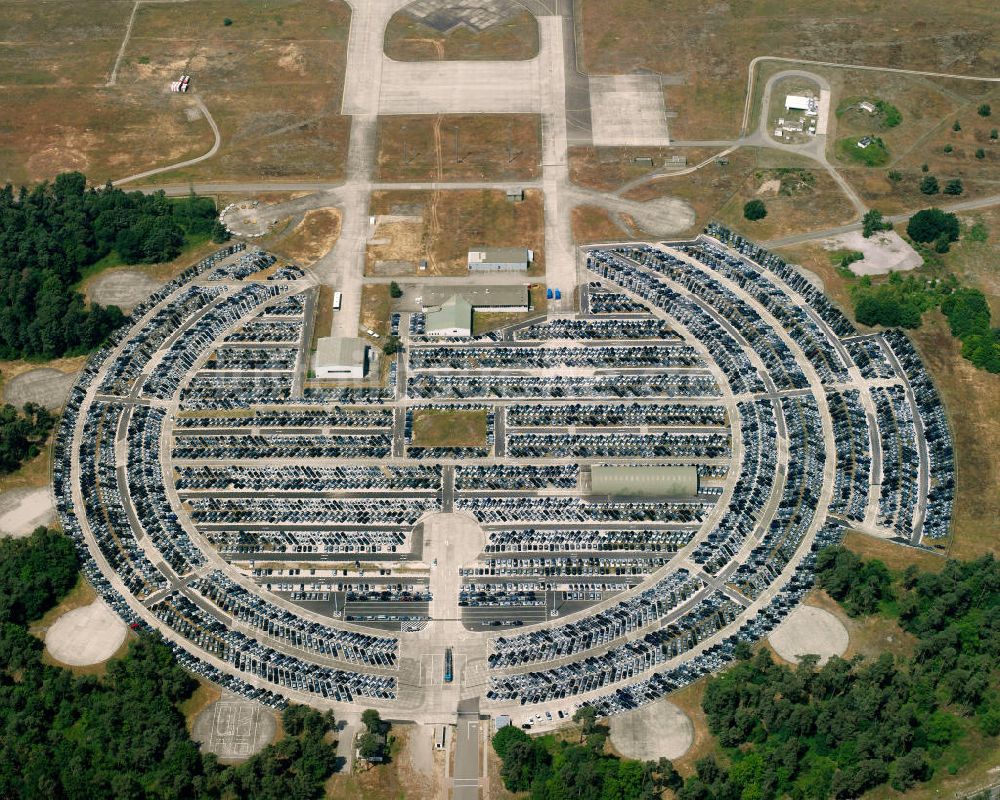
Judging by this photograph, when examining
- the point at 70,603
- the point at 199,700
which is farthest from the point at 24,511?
the point at 199,700

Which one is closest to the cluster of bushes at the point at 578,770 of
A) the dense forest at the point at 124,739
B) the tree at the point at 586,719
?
the tree at the point at 586,719

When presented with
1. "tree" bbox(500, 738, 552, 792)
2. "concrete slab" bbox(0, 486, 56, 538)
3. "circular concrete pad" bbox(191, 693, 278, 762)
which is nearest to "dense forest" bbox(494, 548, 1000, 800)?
"tree" bbox(500, 738, 552, 792)

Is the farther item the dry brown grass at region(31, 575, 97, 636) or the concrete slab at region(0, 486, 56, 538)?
the concrete slab at region(0, 486, 56, 538)

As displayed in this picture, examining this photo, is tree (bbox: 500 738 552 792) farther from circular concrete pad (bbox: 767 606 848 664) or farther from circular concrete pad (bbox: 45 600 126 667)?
circular concrete pad (bbox: 45 600 126 667)

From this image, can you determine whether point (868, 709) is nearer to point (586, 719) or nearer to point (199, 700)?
point (586, 719)

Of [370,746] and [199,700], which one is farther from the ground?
[199,700]

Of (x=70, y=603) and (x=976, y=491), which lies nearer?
(x=70, y=603)

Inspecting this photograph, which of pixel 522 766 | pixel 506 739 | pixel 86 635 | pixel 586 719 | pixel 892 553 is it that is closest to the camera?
pixel 522 766

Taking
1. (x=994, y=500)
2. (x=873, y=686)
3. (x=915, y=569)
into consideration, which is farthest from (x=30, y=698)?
(x=994, y=500)
